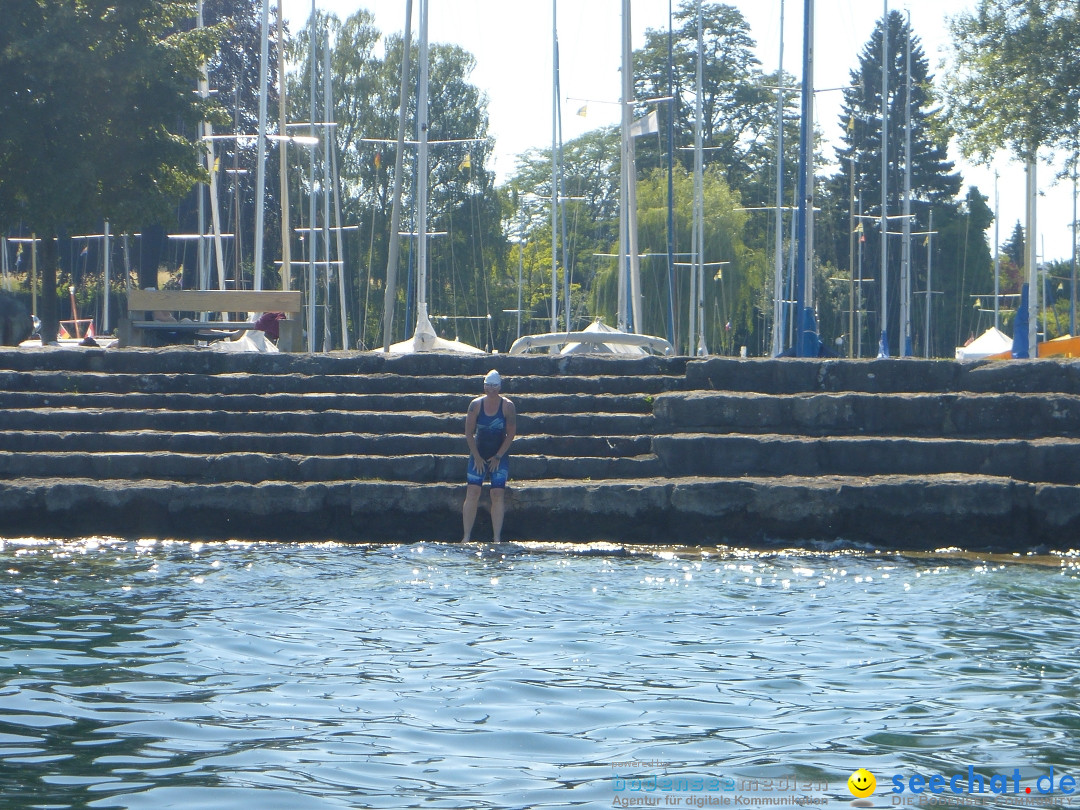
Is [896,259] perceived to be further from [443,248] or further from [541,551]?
[541,551]

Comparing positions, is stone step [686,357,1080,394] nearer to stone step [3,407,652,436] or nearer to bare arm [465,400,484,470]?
stone step [3,407,652,436]

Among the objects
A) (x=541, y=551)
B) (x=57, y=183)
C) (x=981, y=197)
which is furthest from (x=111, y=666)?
(x=981, y=197)

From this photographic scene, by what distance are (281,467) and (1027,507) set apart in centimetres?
676

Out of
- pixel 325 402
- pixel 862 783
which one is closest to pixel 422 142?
pixel 325 402

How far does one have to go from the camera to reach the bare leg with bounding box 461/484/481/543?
10461 mm

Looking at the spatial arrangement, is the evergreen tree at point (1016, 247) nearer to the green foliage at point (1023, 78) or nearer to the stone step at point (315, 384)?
the green foliage at point (1023, 78)

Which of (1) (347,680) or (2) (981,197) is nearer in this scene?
(1) (347,680)

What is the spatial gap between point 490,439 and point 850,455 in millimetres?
3361

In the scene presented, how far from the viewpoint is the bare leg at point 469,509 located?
10.5 metres

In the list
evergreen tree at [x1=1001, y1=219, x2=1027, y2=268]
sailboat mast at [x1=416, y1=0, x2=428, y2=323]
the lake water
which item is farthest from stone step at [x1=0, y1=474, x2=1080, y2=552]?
evergreen tree at [x1=1001, y1=219, x2=1027, y2=268]

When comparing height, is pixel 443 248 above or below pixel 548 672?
above

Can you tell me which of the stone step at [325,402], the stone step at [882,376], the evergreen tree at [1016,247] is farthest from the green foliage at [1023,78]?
the evergreen tree at [1016,247]

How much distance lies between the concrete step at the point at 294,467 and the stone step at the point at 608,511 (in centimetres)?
26

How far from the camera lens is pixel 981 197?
179 feet
